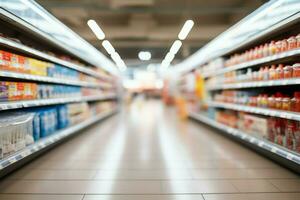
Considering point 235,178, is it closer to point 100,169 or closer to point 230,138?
point 100,169

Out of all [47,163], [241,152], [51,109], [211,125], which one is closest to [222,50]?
[211,125]

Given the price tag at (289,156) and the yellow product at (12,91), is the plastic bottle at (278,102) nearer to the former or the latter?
the price tag at (289,156)

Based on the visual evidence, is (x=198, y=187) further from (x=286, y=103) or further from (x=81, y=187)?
(x=286, y=103)

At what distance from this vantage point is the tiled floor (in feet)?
7.38

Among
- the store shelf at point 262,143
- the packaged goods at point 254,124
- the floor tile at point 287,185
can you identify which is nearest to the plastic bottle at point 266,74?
the packaged goods at point 254,124

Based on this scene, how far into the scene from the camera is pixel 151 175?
2.74 m

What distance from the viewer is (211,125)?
5816 mm

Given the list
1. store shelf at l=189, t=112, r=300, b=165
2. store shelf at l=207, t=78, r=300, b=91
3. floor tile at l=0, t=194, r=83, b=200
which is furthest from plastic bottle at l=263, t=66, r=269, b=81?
floor tile at l=0, t=194, r=83, b=200

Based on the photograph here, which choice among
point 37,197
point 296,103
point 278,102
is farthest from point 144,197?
point 278,102

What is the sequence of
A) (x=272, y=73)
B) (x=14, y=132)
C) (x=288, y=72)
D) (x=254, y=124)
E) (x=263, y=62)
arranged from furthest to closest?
(x=254, y=124) < (x=263, y=62) < (x=272, y=73) < (x=288, y=72) < (x=14, y=132)

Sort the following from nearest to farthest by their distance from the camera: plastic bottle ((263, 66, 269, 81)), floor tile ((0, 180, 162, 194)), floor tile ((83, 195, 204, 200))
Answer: floor tile ((83, 195, 204, 200))
floor tile ((0, 180, 162, 194))
plastic bottle ((263, 66, 269, 81))

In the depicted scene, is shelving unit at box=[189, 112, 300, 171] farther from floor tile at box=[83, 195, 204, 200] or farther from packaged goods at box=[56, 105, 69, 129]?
packaged goods at box=[56, 105, 69, 129]

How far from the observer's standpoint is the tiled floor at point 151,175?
2.25 meters

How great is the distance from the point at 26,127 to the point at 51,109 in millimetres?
946
